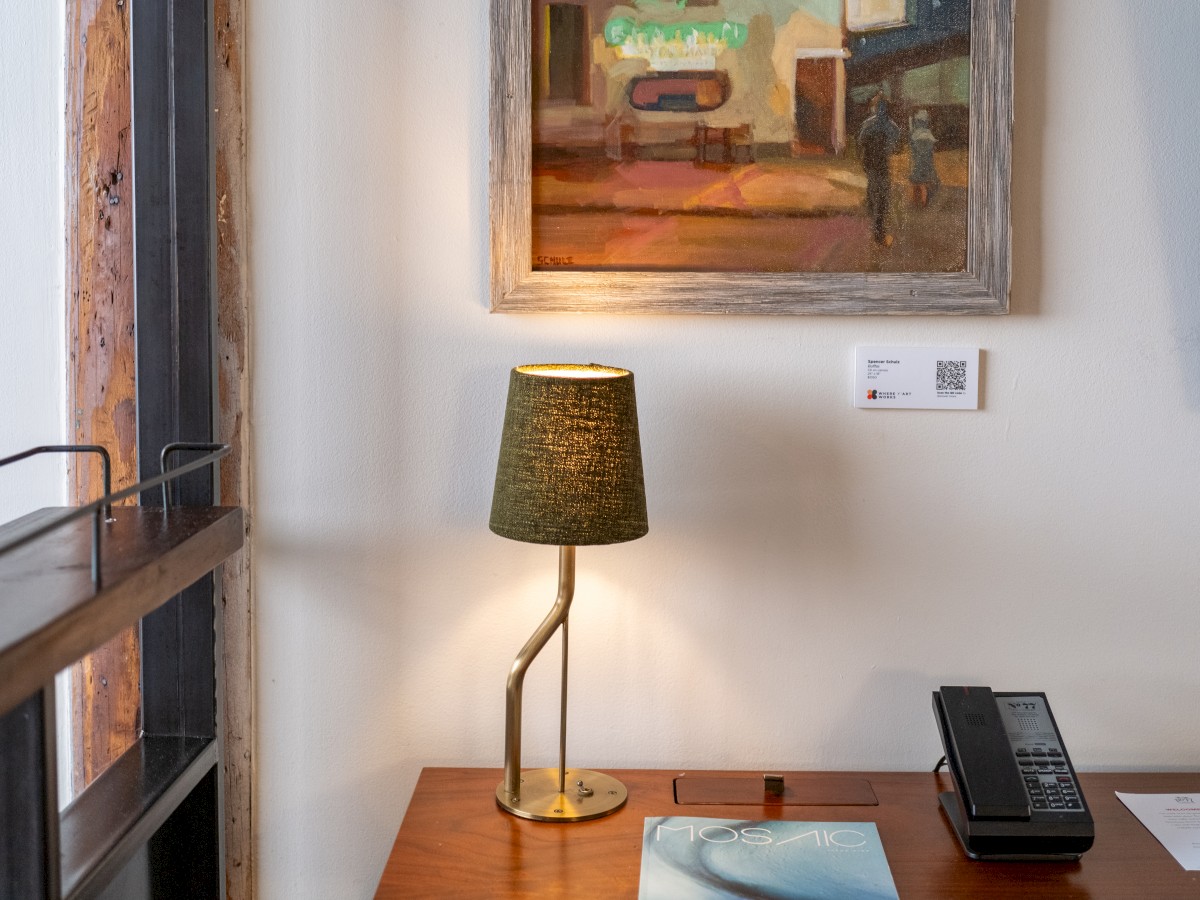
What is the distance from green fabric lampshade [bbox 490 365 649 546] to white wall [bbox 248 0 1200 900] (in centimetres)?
26

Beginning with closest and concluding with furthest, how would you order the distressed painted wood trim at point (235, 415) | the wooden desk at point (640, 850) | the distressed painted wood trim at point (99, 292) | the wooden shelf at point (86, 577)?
the wooden shelf at point (86, 577), the wooden desk at point (640, 850), the distressed painted wood trim at point (99, 292), the distressed painted wood trim at point (235, 415)

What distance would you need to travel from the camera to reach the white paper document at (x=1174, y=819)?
137cm

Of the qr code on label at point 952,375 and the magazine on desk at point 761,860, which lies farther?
the qr code on label at point 952,375

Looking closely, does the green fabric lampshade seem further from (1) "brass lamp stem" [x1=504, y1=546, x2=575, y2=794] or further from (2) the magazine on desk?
(2) the magazine on desk

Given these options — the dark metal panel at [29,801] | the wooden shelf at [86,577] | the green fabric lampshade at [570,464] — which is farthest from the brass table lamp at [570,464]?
the dark metal panel at [29,801]

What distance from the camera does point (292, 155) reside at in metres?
1.58

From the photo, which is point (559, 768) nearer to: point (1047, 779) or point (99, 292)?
point (1047, 779)

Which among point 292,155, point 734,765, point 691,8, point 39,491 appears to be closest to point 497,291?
point 292,155

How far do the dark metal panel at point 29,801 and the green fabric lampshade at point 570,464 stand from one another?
0.57 m

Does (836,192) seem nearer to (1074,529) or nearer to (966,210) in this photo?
(966,210)

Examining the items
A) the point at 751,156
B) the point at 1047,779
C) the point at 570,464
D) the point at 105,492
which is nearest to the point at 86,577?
the point at 105,492

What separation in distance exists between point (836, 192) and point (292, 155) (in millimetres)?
783

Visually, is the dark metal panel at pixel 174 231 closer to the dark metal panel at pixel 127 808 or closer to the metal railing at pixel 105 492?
the metal railing at pixel 105 492

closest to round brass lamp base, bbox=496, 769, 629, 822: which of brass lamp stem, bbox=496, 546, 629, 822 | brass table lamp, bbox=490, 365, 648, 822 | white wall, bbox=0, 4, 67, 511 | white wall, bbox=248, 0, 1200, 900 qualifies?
brass lamp stem, bbox=496, 546, 629, 822
